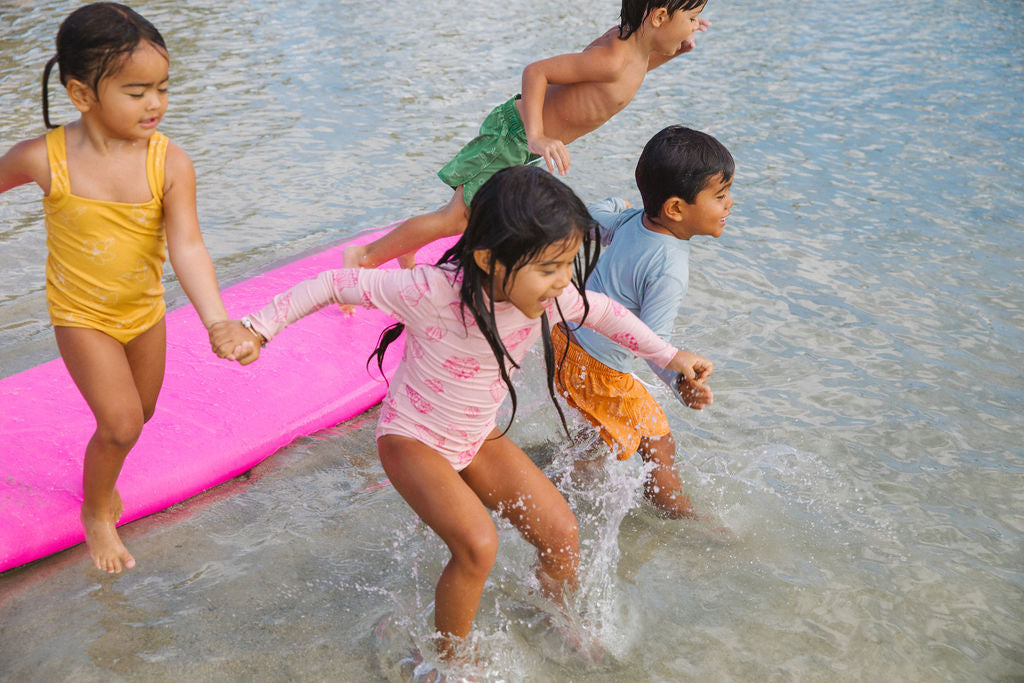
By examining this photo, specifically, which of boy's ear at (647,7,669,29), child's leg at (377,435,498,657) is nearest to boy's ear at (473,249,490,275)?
child's leg at (377,435,498,657)

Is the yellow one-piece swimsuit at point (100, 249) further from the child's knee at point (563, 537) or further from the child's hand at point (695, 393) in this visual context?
the child's hand at point (695, 393)

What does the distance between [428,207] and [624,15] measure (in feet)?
7.91

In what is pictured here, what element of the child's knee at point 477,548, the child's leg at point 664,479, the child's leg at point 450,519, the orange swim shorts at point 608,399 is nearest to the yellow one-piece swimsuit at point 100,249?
the child's leg at point 450,519

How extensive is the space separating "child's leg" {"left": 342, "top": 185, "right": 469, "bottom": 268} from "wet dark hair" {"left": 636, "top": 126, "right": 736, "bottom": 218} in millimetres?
1022

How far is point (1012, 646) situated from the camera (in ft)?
8.36

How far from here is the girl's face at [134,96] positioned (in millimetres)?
2051

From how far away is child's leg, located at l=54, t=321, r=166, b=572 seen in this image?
2301mm

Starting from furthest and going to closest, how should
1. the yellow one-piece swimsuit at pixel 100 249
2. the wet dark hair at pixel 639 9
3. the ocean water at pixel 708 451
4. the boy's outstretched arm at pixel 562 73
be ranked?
the boy's outstretched arm at pixel 562 73 < the wet dark hair at pixel 639 9 < the ocean water at pixel 708 451 < the yellow one-piece swimsuit at pixel 100 249

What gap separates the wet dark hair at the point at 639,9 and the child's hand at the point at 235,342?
1.84 metres

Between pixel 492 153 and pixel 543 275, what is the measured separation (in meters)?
1.55

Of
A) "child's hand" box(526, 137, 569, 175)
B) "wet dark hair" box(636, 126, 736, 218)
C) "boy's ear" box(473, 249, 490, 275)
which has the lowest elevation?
"child's hand" box(526, 137, 569, 175)

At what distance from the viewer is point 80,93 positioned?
2.08 metres

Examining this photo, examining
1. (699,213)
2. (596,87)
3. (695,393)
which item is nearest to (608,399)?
(695,393)

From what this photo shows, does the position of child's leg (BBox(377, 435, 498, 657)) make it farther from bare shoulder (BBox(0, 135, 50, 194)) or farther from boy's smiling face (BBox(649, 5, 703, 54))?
boy's smiling face (BBox(649, 5, 703, 54))
